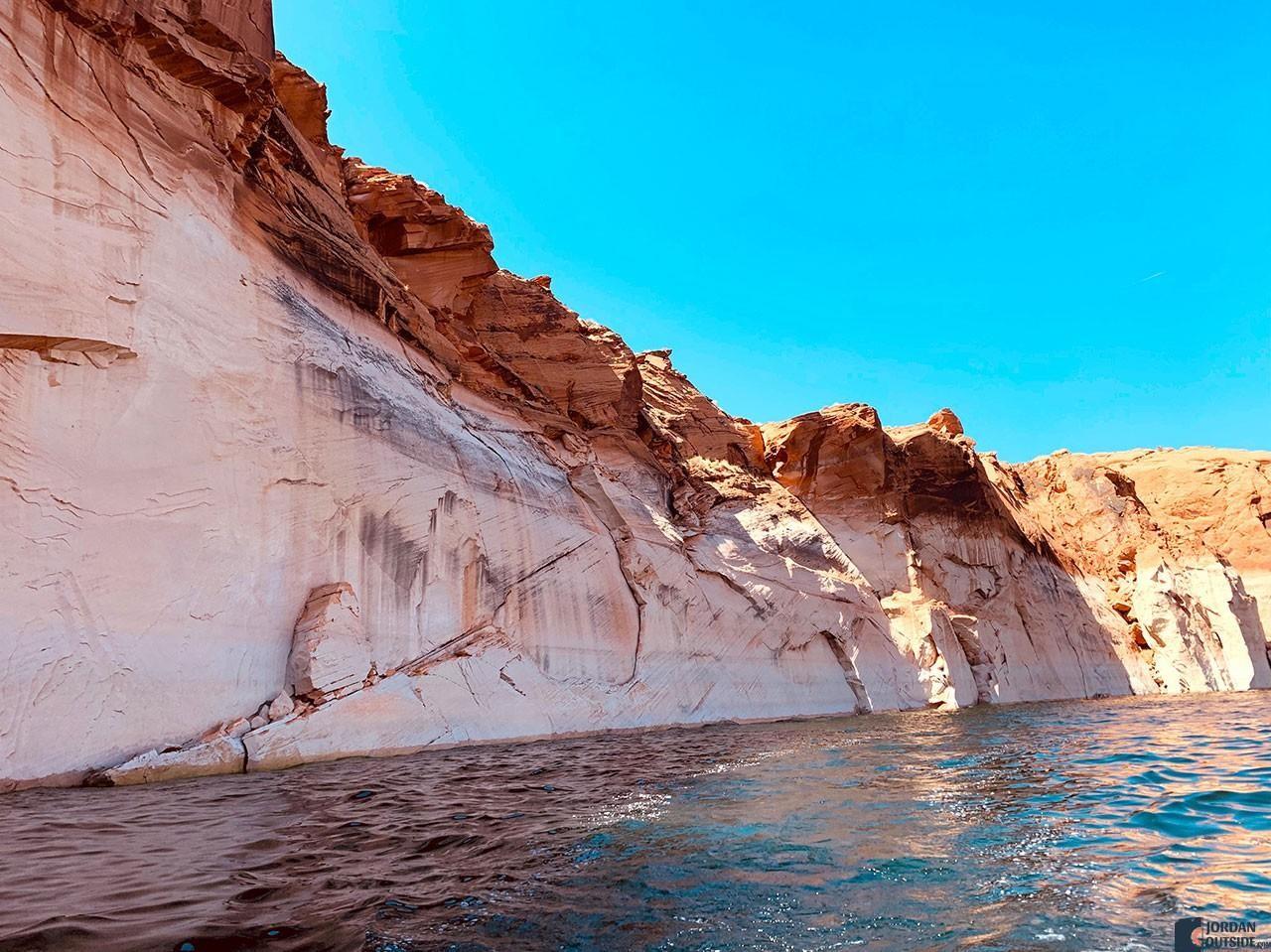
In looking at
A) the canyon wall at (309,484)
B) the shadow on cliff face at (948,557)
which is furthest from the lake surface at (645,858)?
the shadow on cliff face at (948,557)

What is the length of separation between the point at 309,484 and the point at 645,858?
7544 mm

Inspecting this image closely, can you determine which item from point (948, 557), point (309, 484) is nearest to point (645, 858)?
point (309, 484)

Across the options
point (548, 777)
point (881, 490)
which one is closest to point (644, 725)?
point (548, 777)

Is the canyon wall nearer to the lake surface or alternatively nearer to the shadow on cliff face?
the shadow on cliff face

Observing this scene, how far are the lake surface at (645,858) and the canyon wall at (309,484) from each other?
139 cm

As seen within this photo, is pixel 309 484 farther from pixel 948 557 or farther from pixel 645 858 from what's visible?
pixel 948 557

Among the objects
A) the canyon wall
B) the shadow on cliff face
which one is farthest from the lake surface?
the shadow on cliff face

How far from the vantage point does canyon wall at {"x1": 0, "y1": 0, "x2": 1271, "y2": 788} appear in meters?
7.61

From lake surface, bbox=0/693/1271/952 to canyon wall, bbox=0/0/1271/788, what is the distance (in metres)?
1.39

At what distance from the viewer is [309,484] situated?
10.4 metres

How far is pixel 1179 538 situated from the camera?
110 ft

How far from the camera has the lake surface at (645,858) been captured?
10.8 ft

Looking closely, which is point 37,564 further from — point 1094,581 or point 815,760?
point 1094,581

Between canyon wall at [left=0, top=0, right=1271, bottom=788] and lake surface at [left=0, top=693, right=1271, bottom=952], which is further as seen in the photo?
canyon wall at [left=0, top=0, right=1271, bottom=788]
